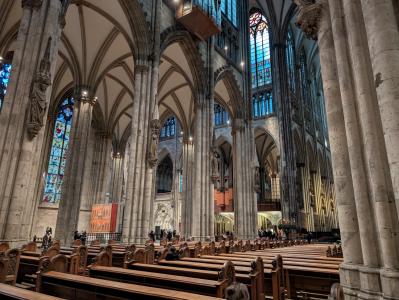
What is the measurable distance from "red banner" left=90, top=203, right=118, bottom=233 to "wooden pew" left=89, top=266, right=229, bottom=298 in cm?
1576

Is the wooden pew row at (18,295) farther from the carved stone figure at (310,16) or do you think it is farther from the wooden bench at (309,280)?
the carved stone figure at (310,16)

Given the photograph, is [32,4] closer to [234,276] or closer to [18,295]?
[18,295]

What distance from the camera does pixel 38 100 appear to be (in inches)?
294

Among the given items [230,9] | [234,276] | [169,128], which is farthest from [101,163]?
[234,276]

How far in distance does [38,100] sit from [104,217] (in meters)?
13.8

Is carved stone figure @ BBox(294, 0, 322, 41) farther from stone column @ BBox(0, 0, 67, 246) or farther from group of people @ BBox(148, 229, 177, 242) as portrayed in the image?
group of people @ BBox(148, 229, 177, 242)

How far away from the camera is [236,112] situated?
69.4 ft

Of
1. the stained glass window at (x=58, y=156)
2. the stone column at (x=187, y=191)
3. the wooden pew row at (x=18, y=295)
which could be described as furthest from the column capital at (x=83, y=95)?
the wooden pew row at (x=18, y=295)

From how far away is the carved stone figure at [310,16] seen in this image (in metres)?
4.65

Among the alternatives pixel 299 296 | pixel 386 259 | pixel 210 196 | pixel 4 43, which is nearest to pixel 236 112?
pixel 210 196

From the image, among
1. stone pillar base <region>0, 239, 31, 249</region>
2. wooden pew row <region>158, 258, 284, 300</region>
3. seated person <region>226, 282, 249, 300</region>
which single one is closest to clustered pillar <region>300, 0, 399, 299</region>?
wooden pew row <region>158, 258, 284, 300</region>

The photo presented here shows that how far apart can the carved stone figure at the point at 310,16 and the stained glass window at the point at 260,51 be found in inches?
1026

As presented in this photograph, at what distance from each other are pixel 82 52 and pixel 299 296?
54.0ft

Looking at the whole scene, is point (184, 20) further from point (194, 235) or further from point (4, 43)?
point (194, 235)
